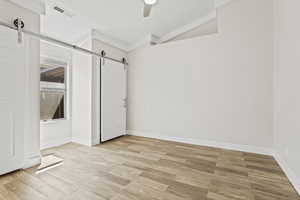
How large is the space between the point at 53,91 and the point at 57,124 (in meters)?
0.77

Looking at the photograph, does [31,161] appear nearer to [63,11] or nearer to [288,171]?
[63,11]

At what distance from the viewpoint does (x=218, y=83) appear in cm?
292

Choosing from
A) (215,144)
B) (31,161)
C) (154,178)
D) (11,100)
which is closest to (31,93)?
(11,100)

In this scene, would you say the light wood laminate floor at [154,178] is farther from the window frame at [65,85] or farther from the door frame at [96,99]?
the window frame at [65,85]

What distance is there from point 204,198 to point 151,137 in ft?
7.64

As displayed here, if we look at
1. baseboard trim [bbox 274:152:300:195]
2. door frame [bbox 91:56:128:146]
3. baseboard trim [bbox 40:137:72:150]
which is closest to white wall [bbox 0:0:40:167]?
baseboard trim [bbox 40:137:72:150]

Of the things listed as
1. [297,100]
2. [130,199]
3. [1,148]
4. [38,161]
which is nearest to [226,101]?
[297,100]

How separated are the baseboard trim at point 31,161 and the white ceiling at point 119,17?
7.84 feet

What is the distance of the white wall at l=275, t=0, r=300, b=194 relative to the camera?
1.57 meters

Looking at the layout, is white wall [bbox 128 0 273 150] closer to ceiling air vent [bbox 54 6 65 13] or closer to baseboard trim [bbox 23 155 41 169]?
ceiling air vent [bbox 54 6 65 13]

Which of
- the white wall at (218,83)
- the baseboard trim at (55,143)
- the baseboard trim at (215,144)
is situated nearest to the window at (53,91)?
the baseboard trim at (55,143)

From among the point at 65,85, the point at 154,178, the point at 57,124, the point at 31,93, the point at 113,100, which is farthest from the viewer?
the point at 113,100

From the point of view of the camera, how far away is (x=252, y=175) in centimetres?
184

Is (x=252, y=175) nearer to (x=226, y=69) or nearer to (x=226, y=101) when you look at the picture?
(x=226, y=101)
